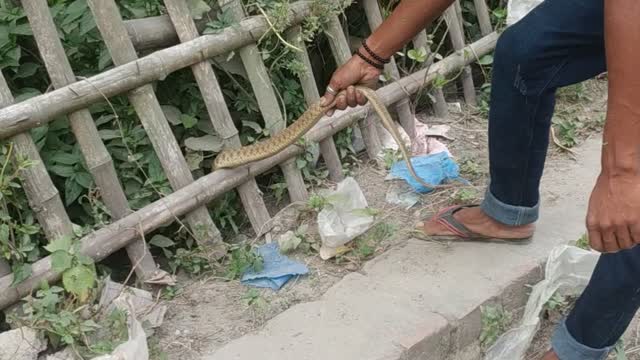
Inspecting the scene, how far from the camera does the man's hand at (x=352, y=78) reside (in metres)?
2.79

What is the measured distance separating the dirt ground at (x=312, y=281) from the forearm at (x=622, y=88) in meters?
1.14

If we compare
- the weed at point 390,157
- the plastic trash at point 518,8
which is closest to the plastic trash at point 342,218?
the weed at point 390,157

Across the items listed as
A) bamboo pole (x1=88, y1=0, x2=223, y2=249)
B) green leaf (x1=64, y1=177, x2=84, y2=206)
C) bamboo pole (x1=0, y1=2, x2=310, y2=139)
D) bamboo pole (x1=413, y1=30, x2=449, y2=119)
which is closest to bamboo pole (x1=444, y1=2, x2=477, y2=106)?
bamboo pole (x1=413, y1=30, x2=449, y2=119)

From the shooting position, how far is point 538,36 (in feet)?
7.83

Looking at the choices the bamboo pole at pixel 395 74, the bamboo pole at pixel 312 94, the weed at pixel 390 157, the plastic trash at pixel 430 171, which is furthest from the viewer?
the bamboo pole at pixel 395 74

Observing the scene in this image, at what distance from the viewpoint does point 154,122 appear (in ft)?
9.54

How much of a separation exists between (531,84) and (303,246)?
112 centimetres

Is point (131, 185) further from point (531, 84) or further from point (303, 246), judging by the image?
point (531, 84)

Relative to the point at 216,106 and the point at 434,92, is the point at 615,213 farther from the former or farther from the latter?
the point at 434,92

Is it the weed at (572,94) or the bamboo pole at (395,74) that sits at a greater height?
the bamboo pole at (395,74)

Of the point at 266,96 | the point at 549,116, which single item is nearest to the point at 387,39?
the point at 549,116

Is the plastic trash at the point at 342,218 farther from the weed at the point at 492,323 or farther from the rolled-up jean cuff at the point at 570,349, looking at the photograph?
the rolled-up jean cuff at the point at 570,349

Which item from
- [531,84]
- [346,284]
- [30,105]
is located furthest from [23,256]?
[531,84]

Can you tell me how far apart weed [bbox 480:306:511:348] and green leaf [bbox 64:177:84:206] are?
156 cm
